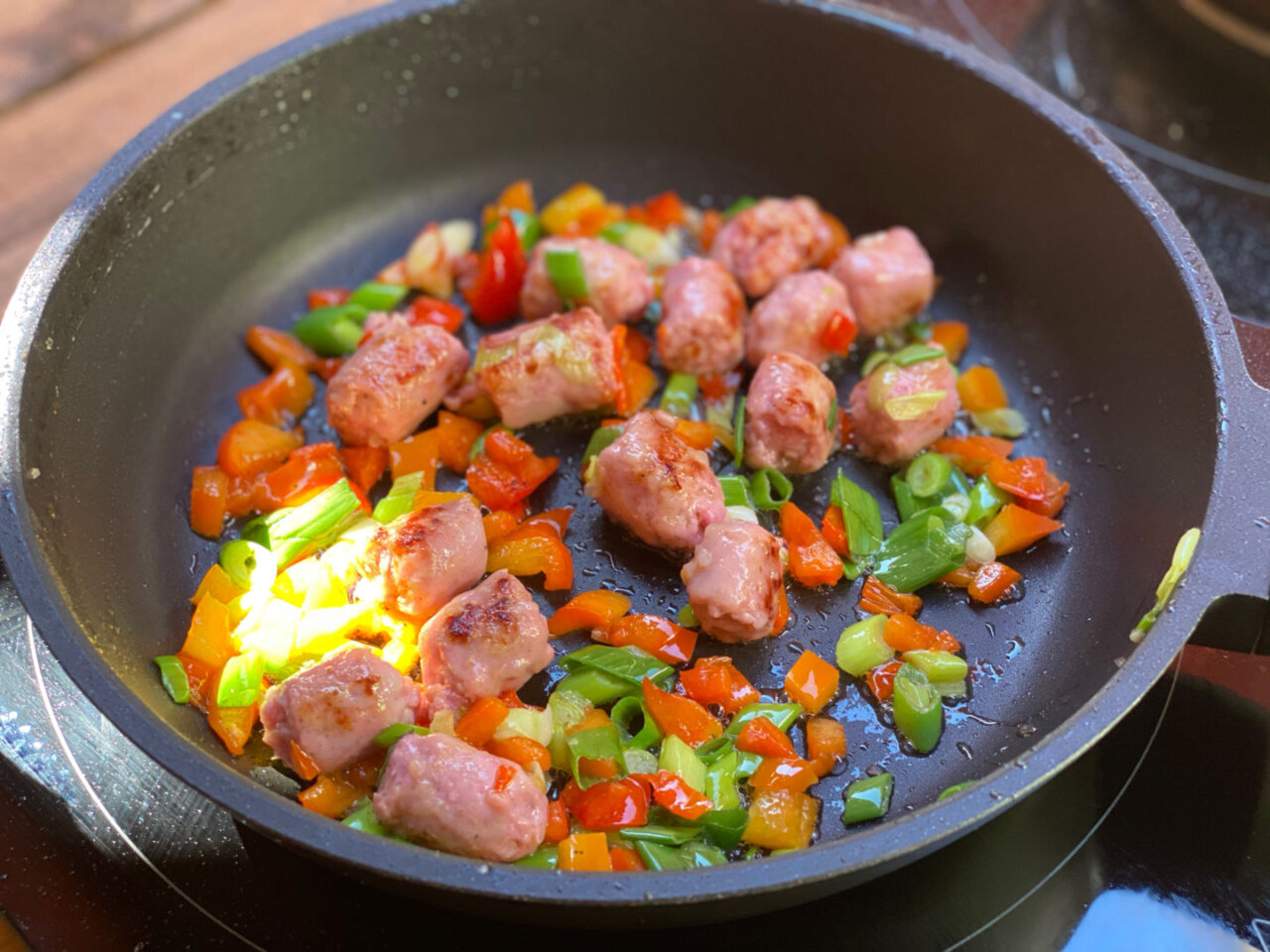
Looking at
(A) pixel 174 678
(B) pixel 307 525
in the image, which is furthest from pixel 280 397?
(A) pixel 174 678

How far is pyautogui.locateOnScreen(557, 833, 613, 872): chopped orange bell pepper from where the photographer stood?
178 centimetres

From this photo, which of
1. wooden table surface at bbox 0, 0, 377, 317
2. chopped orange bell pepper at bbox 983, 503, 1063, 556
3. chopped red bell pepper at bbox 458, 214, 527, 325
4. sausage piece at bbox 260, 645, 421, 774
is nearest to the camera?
sausage piece at bbox 260, 645, 421, 774

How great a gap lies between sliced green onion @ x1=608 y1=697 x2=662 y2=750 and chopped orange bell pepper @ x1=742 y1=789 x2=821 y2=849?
227mm

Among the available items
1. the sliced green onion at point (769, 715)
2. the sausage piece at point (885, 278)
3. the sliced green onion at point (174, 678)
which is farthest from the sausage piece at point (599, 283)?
the sliced green onion at point (174, 678)

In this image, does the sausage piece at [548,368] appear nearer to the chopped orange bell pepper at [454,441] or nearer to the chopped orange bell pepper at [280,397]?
the chopped orange bell pepper at [454,441]

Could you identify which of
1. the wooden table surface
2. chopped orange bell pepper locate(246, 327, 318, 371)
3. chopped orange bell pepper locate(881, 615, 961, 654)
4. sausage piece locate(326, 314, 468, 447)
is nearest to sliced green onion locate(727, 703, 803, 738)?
chopped orange bell pepper locate(881, 615, 961, 654)

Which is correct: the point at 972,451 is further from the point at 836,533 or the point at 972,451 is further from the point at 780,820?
the point at 780,820

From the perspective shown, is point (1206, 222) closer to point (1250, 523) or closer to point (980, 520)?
point (980, 520)

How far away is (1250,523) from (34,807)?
218cm

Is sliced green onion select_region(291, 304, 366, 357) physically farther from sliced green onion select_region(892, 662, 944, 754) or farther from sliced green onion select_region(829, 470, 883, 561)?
sliced green onion select_region(892, 662, 944, 754)

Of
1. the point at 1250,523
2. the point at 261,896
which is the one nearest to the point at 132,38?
the point at 261,896

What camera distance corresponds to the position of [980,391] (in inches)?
101

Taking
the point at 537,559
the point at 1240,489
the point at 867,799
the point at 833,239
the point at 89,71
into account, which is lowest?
the point at 867,799

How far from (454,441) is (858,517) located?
0.94 metres
